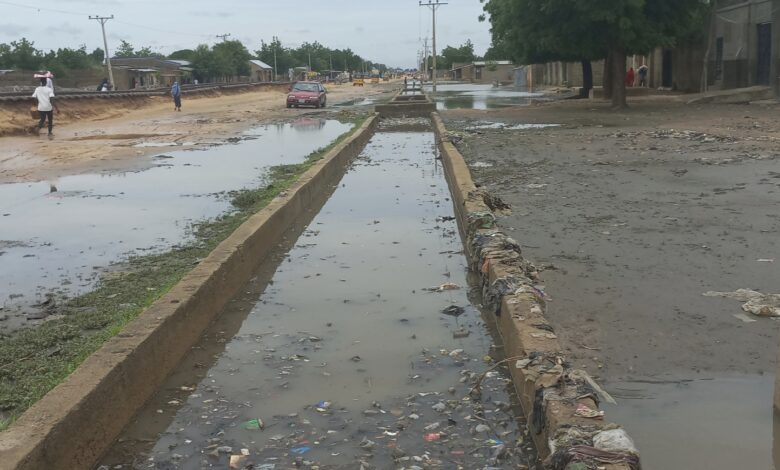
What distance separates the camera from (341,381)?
4.57 metres

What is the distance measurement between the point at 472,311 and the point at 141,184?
29.9 ft

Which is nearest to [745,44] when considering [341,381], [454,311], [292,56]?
[454,311]

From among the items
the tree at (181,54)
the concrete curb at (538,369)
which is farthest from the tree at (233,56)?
the concrete curb at (538,369)

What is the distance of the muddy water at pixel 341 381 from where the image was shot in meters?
3.73

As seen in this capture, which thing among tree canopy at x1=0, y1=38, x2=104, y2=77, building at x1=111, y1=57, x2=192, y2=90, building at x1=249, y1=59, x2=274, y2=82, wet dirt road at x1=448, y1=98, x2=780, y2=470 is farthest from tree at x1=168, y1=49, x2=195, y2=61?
wet dirt road at x1=448, y1=98, x2=780, y2=470

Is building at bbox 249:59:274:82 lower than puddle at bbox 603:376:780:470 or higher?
higher

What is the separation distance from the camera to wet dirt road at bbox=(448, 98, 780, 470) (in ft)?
12.7

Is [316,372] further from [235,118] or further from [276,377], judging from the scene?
[235,118]

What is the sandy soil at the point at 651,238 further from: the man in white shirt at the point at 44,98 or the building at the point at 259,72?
the building at the point at 259,72

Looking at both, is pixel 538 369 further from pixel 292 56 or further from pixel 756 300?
pixel 292 56

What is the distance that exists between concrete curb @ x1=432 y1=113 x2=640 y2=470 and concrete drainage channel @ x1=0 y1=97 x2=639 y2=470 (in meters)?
0.01

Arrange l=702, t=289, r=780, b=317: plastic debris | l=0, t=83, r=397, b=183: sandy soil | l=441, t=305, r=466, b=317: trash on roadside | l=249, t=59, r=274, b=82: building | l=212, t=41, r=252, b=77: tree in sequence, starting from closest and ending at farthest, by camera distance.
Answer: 1. l=702, t=289, r=780, b=317: plastic debris
2. l=441, t=305, r=466, b=317: trash on roadside
3. l=0, t=83, r=397, b=183: sandy soil
4. l=212, t=41, r=252, b=77: tree
5. l=249, t=59, r=274, b=82: building

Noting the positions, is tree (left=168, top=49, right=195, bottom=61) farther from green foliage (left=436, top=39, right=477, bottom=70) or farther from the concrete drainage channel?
the concrete drainage channel

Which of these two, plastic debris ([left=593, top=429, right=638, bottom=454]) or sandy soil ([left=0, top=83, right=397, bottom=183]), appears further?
sandy soil ([left=0, top=83, right=397, bottom=183])
